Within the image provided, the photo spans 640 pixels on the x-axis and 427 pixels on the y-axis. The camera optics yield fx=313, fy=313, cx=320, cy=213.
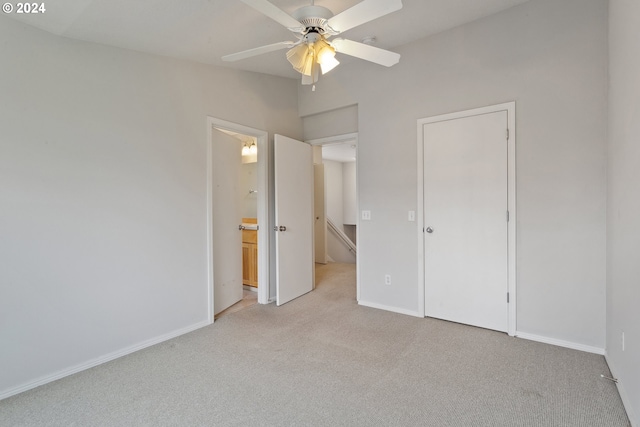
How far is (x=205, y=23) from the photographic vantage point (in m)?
2.31

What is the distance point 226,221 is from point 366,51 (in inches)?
92.8

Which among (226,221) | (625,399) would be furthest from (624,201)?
(226,221)

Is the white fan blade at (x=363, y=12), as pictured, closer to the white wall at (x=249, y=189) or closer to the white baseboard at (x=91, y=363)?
the white baseboard at (x=91, y=363)

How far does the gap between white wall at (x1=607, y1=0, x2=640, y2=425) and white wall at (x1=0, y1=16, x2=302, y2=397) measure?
307 cm

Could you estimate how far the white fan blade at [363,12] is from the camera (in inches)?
59.2

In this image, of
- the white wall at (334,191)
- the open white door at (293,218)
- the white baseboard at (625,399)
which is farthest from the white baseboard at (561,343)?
→ the white wall at (334,191)

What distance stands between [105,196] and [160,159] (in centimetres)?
53

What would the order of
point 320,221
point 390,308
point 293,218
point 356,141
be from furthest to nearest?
point 320,221
point 293,218
point 356,141
point 390,308

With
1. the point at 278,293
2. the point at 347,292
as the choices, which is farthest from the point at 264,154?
the point at 347,292

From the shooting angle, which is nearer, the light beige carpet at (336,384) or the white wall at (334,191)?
the light beige carpet at (336,384)

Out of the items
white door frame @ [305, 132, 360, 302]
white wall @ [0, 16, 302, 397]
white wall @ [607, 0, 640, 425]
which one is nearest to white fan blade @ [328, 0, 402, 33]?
white wall @ [607, 0, 640, 425]

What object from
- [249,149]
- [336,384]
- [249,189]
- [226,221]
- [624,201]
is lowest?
[336,384]

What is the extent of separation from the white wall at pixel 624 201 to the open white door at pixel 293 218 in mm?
2824

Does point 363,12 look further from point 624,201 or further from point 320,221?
point 320,221
